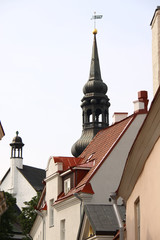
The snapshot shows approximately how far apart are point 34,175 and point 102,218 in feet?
253

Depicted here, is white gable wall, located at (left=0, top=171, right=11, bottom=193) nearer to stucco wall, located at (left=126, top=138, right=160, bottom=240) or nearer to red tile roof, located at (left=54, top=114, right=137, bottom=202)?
red tile roof, located at (left=54, top=114, right=137, bottom=202)

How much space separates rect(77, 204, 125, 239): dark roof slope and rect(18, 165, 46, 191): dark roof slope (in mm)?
67625

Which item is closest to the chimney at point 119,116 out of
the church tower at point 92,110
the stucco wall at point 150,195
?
the stucco wall at point 150,195

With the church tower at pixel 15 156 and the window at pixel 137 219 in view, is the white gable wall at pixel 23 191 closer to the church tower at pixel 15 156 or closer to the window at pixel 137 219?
the church tower at pixel 15 156

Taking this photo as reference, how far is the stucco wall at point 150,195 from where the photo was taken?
523 inches

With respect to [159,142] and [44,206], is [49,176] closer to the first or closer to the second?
[44,206]

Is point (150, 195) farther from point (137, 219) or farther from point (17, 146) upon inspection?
point (17, 146)

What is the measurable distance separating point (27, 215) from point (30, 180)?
101 ft

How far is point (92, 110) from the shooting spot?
74750mm

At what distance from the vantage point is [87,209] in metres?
30.3

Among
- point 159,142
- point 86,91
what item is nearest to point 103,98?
point 86,91

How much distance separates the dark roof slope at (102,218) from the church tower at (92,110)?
43.1 meters

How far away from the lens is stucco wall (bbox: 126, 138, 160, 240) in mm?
13281

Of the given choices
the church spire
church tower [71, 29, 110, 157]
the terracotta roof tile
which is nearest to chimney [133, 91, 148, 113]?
Result: the terracotta roof tile
